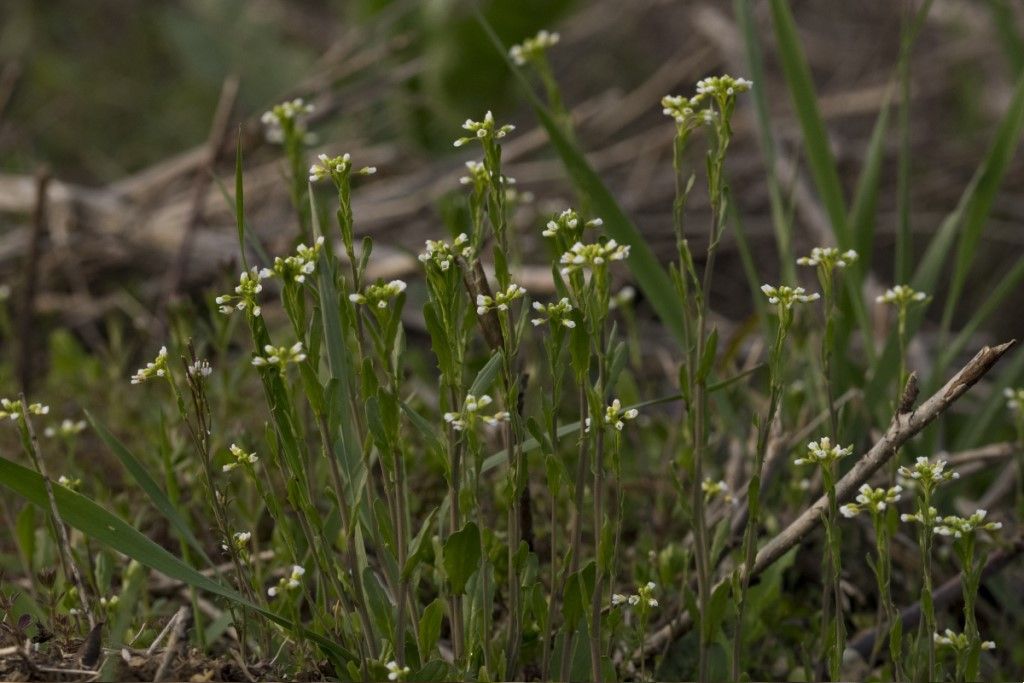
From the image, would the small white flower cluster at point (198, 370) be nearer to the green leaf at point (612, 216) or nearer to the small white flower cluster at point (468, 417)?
the small white flower cluster at point (468, 417)

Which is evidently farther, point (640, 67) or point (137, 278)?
point (640, 67)

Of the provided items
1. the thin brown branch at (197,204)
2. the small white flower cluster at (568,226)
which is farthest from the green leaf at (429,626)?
the thin brown branch at (197,204)

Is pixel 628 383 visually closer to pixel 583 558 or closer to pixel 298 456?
pixel 583 558

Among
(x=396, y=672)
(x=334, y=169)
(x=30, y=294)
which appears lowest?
(x=396, y=672)

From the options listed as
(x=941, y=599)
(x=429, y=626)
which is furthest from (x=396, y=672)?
(x=941, y=599)

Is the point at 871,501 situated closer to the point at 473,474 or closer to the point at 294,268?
the point at 473,474

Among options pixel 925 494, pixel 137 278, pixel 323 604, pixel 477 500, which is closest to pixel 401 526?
pixel 477 500
